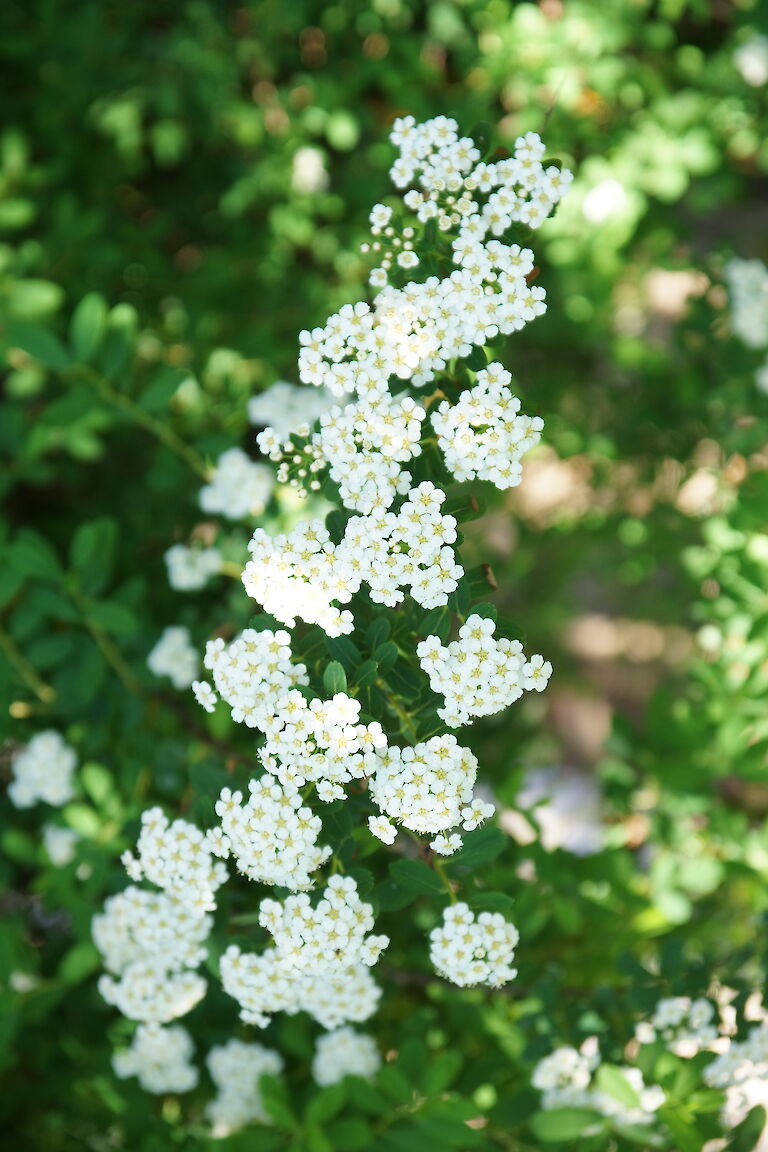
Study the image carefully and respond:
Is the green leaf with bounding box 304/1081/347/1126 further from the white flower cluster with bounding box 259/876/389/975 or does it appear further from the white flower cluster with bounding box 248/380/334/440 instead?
the white flower cluster with bounding box 248/380/334/440

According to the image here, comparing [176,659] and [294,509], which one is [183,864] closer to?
[176,659]

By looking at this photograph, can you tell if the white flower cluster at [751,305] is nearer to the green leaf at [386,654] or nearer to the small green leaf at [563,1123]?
the green leaf at [386,654]

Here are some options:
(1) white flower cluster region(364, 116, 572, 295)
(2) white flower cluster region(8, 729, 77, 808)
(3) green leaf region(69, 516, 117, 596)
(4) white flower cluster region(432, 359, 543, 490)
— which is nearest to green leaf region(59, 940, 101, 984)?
(2) white flower cluster region(8, 729, 77, 808)

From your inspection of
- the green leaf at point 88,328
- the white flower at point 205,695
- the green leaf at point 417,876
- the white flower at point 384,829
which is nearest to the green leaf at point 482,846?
the green leaf at point 417,876

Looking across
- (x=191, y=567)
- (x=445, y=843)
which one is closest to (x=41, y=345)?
(x=191, y=567)

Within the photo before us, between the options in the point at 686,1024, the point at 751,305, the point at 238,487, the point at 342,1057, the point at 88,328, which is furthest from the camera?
the point at 751,305

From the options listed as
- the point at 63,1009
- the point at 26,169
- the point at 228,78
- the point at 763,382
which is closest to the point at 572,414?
the point at 763,382

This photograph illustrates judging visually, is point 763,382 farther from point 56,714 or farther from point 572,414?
point 56,714
